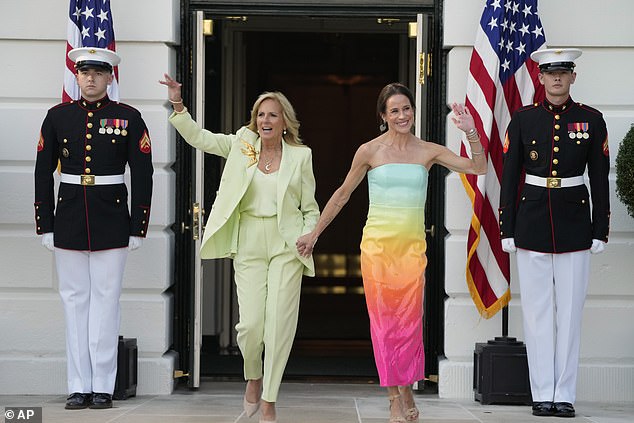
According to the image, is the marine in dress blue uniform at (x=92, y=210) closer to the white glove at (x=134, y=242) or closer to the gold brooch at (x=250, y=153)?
the white glove at (x=134, y=242)

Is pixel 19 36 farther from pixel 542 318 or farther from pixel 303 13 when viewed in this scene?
pixel 542 318

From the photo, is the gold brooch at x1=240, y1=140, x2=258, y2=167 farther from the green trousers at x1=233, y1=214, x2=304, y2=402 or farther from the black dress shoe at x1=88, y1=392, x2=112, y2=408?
the black dress shoe at x1=88, y1=392, x2=112, y2=408

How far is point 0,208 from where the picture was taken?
27.1 ft

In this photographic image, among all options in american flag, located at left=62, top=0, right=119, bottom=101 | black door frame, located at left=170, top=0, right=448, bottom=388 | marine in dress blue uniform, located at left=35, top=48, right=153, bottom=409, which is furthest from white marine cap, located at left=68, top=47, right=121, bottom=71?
black door frame, located at left=170, top=0, right=448, bottom=388

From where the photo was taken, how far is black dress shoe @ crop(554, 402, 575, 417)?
7.34m

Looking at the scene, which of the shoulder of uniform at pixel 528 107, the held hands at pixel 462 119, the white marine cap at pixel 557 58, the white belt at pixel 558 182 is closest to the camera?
the held hands at pixel 462 119

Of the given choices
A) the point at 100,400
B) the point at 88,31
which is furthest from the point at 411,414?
the point at 88,31

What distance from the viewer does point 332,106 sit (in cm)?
1531

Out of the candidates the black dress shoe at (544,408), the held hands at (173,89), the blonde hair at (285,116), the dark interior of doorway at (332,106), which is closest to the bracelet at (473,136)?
the blonde hair at (285,116)

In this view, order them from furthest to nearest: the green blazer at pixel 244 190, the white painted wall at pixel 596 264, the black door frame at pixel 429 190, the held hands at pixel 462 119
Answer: the black door frame at pixel 429 190
the white painted wall at pixel 596 264
the green blazer at pixel 244 190
the held hands at pixel 462 119

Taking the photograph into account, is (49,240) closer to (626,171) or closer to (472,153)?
(472,153)

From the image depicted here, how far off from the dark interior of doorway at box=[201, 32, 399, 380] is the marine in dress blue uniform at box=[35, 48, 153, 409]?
5926 mm

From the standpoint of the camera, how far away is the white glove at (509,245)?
7.38 m

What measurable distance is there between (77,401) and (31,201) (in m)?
1.50
